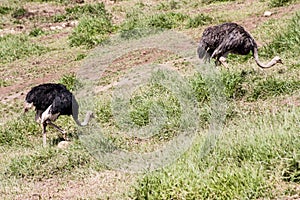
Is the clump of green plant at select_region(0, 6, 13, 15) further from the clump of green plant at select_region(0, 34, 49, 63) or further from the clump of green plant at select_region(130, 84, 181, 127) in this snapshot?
the clump of green plant at select_region(130, 84, 181, 127)

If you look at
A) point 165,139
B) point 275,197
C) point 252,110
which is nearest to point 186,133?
point 165,139

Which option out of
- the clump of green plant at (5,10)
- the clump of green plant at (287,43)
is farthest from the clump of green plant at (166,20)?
the clump of green plant at (5,10)

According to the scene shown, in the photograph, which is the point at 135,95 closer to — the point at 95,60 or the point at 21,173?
the point at 21,173

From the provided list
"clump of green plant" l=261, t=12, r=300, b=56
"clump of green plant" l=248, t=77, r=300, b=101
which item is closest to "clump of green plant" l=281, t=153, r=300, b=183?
"clump of green plant" l=248, t=77, r=300, b=101

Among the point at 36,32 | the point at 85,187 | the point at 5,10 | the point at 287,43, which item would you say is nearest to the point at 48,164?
the point at 85,187

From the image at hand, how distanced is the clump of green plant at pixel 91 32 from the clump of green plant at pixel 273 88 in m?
6.70

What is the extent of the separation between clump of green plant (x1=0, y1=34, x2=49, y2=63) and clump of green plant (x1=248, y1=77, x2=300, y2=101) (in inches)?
300

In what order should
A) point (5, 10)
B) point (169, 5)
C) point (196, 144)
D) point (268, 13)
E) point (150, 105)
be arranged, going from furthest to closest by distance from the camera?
1. point (5, 10)
2. point (169, 5)
3. point (268, 13)
4. point (150, 105)
5. point (196, 144)

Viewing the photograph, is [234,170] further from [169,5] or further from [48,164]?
[169,5]

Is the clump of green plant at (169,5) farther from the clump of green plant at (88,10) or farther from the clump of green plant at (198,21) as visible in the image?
the clump of green plant at (198,21)

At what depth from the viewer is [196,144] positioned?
19.0 ft

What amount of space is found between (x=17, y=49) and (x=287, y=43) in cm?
711

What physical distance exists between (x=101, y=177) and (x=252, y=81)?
11.0ft

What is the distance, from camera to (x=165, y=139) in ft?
23.4
